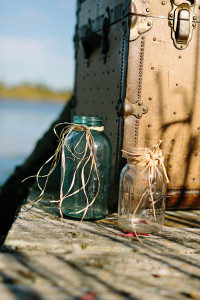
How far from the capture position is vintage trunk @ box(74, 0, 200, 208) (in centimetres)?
355

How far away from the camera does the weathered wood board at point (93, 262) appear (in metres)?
2.13

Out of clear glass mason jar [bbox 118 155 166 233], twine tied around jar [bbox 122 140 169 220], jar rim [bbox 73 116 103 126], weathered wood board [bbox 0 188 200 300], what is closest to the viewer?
weathered wood board [bbox 0 188 200 300]

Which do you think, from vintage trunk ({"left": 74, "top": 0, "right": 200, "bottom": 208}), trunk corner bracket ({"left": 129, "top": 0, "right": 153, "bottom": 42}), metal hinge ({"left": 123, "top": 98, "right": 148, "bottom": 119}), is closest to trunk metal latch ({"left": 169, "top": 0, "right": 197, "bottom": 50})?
vintage trunk ({"left": 74, "top": 0, "right": 200, "bottom": 208})

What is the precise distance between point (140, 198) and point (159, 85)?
1.11 m

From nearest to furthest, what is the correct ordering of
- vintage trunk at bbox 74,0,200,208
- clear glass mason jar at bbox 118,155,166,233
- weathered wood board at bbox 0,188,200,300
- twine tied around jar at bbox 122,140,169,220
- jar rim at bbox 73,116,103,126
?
weathered wood board at bbox 0,188,200,300, twine tied around jar at bbox 122,140,169,220, clear glass mason jar at bbox 118,155,166,233, jar rim at bbox 73,116,103,126, vintage trunk at bbox 74,0,200,208

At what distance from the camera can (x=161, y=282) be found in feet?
7.46

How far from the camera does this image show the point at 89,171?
3.55 metres

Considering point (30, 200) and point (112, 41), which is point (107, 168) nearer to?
point (30, 200)

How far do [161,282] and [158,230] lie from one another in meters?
0.91

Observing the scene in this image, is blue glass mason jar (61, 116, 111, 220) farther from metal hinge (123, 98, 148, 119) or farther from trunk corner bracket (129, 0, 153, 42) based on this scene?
trunk corner bracket (129, 0, 153, 42)

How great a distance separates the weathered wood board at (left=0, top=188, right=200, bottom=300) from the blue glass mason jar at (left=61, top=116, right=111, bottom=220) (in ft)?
0.68

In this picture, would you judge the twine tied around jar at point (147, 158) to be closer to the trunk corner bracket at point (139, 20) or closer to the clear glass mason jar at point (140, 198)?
the clear glass mason jar at point (140, 198)

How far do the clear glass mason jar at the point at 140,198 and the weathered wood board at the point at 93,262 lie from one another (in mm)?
116

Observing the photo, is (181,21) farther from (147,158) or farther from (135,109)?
(147,158)
